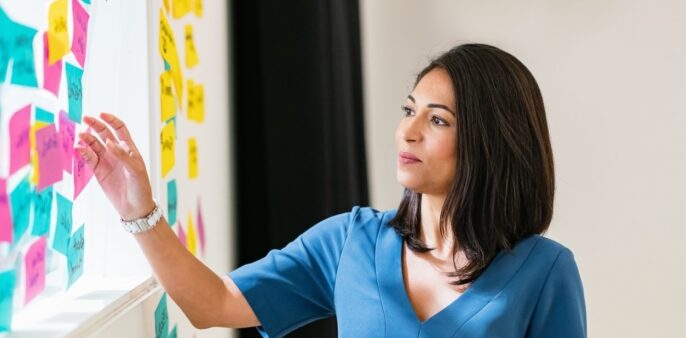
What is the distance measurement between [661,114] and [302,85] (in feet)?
3.67

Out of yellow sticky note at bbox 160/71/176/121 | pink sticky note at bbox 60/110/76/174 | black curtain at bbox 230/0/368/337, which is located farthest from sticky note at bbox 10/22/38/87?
black curtain at bbox 230/0/368/337

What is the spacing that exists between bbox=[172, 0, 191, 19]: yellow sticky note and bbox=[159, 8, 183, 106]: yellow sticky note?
0.18 feet

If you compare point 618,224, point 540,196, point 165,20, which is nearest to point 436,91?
point 540,196

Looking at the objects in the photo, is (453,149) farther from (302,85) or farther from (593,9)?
(593,9)

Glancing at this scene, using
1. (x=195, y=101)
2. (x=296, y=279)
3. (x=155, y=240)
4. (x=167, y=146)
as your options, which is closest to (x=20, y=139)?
(x=155, y=240)

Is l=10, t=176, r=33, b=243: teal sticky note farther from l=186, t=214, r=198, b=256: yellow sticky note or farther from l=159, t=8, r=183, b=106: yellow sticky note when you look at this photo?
l=186, t=214, r=198, b=256: yellow sticky note

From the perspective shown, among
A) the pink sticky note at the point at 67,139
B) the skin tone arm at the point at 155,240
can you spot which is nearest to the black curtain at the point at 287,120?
the skin tone arm at the point at 155,240

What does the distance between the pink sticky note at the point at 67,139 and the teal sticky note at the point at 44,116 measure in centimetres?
4

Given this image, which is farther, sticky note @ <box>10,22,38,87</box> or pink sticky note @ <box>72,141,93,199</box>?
pink sticky note @ <box>72,141,93,199</box>

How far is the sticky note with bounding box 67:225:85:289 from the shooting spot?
3.73ft

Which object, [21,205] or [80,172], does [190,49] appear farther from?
[21,205]

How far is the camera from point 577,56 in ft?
7.96

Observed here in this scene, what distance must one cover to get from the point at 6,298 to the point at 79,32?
0.42 m

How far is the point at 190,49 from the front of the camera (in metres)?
1.63
